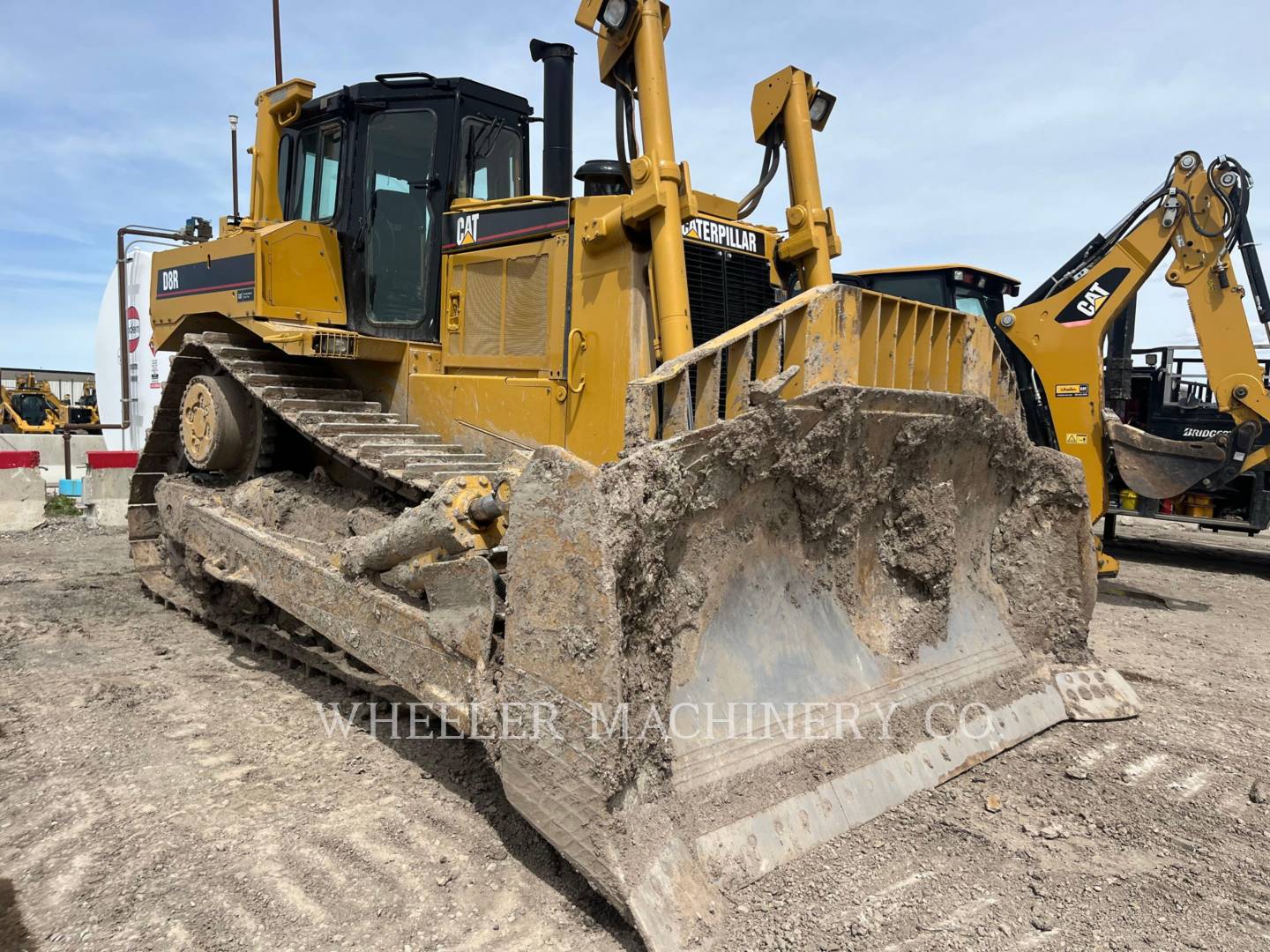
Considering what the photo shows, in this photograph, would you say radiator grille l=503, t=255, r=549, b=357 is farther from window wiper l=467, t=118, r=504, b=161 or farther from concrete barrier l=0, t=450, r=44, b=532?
concrete barrier l=0, t=450, r=44, b=532

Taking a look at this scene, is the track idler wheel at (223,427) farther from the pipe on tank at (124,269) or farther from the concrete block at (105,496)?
the concrete block at (105,496)

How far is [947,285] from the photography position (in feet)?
29.9

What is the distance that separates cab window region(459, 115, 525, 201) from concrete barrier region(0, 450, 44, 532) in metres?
7.08

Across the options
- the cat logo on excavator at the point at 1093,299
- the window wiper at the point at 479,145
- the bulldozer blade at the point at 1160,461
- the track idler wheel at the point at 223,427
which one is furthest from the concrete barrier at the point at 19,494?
the bulldozer blade at the point at 1160,461

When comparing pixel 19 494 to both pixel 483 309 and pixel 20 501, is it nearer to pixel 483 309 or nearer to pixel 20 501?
pixel 20 501

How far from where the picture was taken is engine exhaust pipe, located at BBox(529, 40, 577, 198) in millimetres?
4766

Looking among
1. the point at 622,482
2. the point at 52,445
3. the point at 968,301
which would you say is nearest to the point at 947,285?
the point at 968,301

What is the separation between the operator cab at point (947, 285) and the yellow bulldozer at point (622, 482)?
16.6ft

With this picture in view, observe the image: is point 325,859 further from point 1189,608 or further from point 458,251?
point 1189,608

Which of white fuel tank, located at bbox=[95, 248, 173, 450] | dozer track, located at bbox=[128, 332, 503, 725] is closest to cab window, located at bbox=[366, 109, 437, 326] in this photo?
dozer track, located at bbox=[128, 332, 503, 725]

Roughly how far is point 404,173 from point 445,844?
3.53 metres

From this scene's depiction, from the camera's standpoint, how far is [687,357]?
271 centimetres

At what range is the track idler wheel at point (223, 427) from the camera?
16.5ft

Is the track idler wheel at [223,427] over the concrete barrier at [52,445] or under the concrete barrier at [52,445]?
over
